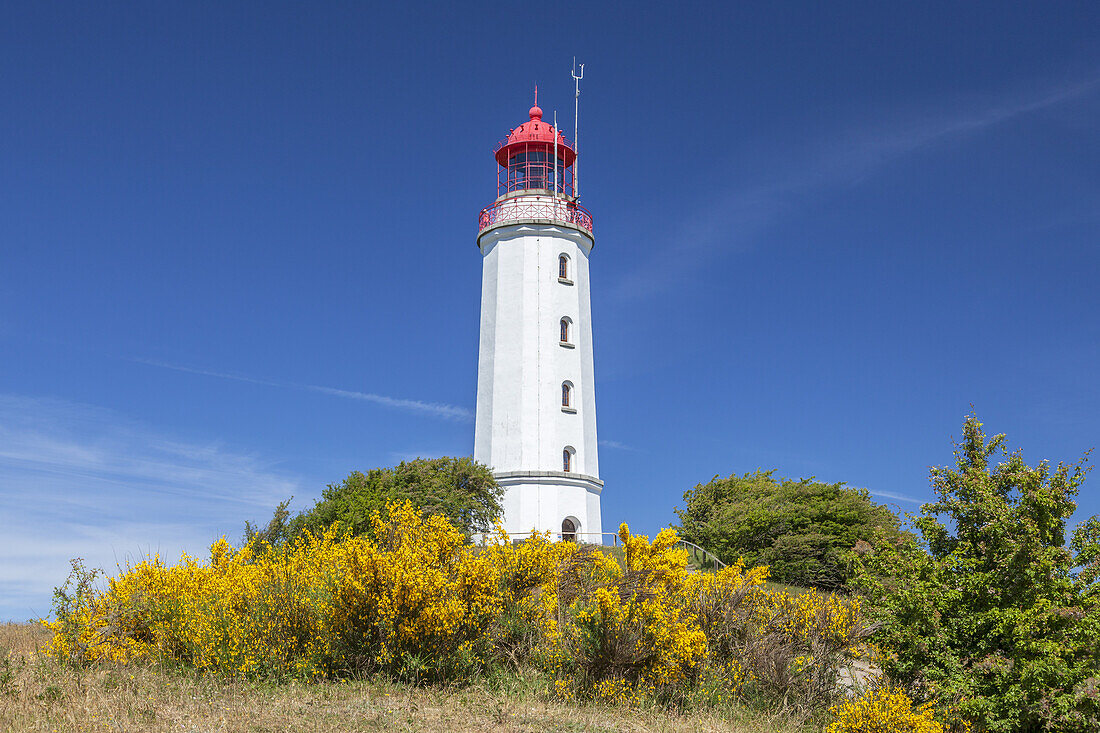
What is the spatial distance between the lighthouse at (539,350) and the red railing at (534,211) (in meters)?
0.04

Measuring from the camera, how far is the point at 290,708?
9.69 meters

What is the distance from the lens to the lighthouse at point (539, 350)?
1158 inches

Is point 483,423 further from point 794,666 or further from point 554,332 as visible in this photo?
point 794,666

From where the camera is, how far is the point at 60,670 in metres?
11.7

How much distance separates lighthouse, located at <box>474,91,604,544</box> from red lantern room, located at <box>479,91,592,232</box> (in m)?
0.05

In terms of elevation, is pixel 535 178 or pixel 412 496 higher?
pixel 535 178

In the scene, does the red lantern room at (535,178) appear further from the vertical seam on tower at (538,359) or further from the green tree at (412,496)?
the green tree at (412,496)

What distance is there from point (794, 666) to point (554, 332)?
776 inches

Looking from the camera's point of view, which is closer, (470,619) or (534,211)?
(470,619)

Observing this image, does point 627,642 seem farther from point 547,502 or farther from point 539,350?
point 539,350

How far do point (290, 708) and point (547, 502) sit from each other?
64.3ft

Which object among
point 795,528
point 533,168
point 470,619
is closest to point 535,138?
point 533,168

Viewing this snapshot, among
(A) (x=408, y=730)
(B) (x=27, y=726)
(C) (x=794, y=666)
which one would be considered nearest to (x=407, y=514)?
(A) (x=408, y=730)

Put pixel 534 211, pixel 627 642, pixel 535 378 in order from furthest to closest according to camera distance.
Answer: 1. pixel 534 211
2. pixel 535 378
3. pixel 627 642
